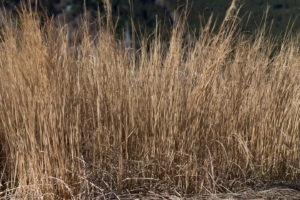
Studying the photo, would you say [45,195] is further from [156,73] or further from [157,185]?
[156,73]

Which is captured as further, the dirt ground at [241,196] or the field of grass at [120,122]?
the dirt ground at [241,196]

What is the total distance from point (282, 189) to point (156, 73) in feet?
3.08

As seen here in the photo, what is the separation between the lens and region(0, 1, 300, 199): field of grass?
5.82 ft

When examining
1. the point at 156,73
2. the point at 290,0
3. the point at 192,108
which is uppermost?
the point at 156,73

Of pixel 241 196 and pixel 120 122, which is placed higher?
pixel 120 122

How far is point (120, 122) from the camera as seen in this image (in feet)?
6.66

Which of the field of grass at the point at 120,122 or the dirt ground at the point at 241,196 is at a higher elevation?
the field of grass at the point at 120,122

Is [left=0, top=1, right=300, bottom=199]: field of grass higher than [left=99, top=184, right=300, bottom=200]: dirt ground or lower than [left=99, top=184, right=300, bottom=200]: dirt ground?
higher

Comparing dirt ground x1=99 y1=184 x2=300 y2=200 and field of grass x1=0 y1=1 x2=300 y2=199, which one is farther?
dirt ground x1=99 y1=184 x2=300 y2=200

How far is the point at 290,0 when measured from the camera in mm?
21875

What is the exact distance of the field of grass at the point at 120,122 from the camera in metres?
1.77

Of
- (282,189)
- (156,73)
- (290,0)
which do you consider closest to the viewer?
(282,189)

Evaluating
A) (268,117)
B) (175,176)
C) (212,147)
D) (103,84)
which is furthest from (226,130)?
(103,84)

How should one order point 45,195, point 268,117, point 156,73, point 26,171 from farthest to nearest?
point 268,117
point 156,73
point 26,171
point 45,195
